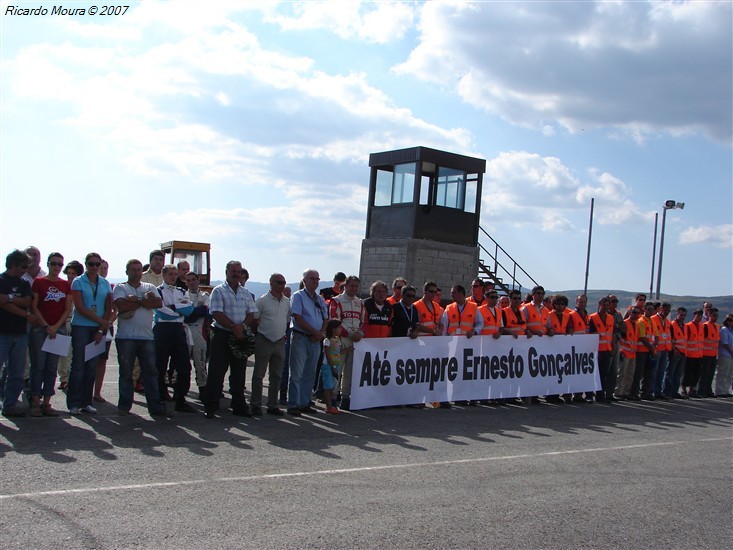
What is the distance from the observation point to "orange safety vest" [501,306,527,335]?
45.5 feet

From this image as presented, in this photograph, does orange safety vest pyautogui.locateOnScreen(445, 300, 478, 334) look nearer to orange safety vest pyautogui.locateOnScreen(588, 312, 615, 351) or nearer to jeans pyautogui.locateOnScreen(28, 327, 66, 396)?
orange safety vest pyautogui.locateOnScreen(588, 312, 615, 351)

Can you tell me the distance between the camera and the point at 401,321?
1227 centimetres

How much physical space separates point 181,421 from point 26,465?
289 cm

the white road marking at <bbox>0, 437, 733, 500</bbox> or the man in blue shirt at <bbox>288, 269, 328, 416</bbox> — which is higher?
the man in blue shirt at <bbox>288, 269, 328, 416</bbox>

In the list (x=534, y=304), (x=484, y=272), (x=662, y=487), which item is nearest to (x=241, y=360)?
(x=662, y=487)

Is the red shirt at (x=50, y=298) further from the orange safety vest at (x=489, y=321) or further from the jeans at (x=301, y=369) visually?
the orange safety vest at (x=489, y=321)

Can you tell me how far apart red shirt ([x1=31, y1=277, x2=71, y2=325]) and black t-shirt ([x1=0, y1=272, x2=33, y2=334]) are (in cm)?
27

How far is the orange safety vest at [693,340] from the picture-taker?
17.0 meters

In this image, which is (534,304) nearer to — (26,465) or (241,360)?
(241,360)

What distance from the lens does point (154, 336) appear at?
10.5 m

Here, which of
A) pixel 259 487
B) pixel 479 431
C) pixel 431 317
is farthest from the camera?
pixel 431 317

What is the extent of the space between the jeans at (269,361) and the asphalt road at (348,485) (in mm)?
654

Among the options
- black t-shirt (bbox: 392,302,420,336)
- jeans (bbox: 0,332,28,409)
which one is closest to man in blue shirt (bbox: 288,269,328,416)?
black t-shirt (bbox: 392,302,420,336)

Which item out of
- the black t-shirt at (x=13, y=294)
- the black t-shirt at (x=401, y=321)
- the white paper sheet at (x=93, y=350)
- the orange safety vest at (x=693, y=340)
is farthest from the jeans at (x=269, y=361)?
the orange safety vest at (x=693, y=340)
